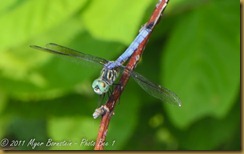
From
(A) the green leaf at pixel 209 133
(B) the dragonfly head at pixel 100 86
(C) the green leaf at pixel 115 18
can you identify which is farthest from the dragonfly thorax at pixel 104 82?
(A) the green leaf at pixel 209 133

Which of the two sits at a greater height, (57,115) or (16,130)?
(57,115)

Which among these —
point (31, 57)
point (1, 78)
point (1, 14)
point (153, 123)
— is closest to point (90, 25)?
point (1, 14)

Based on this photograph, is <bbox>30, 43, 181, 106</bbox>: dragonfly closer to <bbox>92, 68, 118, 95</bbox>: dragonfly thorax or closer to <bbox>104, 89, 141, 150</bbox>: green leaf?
<bbox>92, 68, 118, 95</bbox>: dragonfly thorax

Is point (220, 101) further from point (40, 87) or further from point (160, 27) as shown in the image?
point (40, 87)

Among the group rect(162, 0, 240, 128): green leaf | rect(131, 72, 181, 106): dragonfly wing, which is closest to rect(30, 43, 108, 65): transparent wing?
rect(131, 72, 181, 106): dragonfly wing

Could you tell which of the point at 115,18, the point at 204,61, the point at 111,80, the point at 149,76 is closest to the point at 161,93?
the point at 111,80

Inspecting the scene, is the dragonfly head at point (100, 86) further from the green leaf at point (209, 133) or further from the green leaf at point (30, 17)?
the green leaf at point (209, 133)
